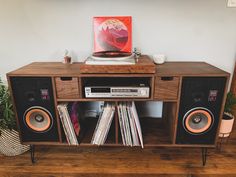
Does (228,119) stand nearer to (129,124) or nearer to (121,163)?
(129,124)

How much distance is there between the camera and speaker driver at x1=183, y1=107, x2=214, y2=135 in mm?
1198

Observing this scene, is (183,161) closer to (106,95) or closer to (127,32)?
(106,95)

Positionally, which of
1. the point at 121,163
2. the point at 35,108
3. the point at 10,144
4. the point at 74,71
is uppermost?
the point at 74,71

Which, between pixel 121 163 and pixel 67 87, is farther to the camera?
pixel 121 163

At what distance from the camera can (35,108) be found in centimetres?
121

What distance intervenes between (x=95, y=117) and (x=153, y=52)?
757 millimetres

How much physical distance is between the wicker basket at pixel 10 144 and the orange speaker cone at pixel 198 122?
1.21 m

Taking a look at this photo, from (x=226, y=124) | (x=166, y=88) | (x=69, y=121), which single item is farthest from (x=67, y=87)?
(x=226, y=124)

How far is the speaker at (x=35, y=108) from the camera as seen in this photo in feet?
3.84

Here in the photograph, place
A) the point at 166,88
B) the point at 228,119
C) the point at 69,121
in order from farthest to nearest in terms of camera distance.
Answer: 1. the point at 228,119
2. the point at 69,121
3. the point at 166,88

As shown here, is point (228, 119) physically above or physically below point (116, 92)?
below

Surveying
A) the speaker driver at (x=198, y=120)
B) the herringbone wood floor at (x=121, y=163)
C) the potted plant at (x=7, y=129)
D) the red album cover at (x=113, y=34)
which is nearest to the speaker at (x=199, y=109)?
the speaker driver at (x=198, y=120)

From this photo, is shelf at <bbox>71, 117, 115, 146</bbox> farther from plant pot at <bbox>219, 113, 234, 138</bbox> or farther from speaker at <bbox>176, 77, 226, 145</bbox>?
plant pot at <bbox>219, 113, 234, 138</bbox>

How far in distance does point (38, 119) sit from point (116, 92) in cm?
58
